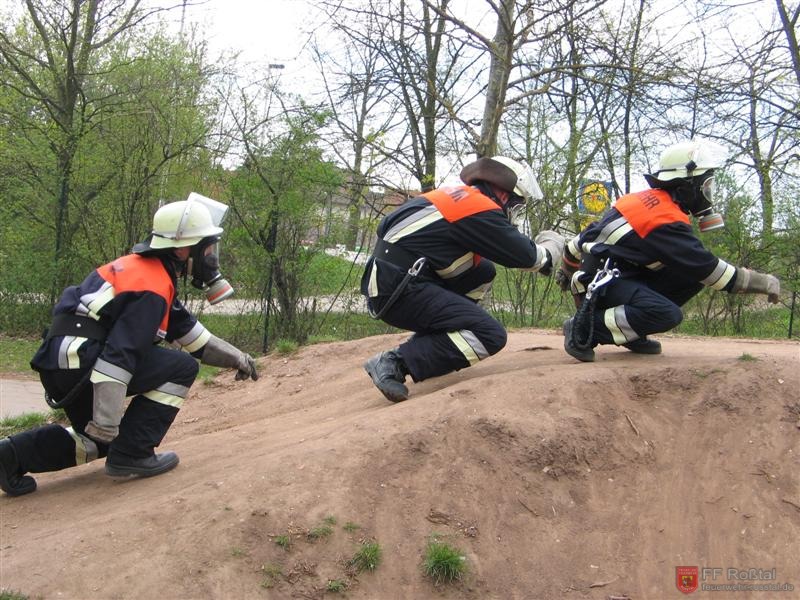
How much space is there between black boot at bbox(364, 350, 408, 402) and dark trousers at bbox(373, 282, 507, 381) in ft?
0.22

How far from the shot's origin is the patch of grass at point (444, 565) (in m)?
3.20

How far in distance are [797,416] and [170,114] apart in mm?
11548

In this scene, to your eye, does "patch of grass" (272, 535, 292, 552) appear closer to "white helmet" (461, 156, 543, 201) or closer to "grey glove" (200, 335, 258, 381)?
"grey glove" (200, 335, 258, 381)

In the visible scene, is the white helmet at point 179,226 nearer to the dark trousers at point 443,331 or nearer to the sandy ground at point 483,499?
the sandy ground at point 483,499

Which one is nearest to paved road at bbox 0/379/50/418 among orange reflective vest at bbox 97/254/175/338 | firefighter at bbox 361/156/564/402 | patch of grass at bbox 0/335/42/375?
patch of grass at bbox 0/335/42/375

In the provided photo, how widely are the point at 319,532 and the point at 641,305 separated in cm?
265

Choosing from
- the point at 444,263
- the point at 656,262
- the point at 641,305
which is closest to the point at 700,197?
the point at 656,262

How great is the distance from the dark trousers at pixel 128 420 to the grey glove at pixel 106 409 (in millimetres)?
174

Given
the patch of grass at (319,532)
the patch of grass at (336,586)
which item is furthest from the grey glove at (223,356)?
the patch of grass at (336,586)

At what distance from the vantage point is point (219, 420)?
237 inches

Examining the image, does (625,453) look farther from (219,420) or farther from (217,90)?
(217,90)

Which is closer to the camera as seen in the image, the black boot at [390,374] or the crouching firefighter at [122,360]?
the crouching firefighter at [122,360]

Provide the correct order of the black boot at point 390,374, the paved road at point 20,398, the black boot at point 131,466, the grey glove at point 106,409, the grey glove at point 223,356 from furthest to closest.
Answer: the paved road at point 20,398 < the black boot at point 390,374 < the grey glove at point 223,356 < the black boot at point 131,466 < the grey glove at point 106,409

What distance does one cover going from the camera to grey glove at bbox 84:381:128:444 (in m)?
3.78
